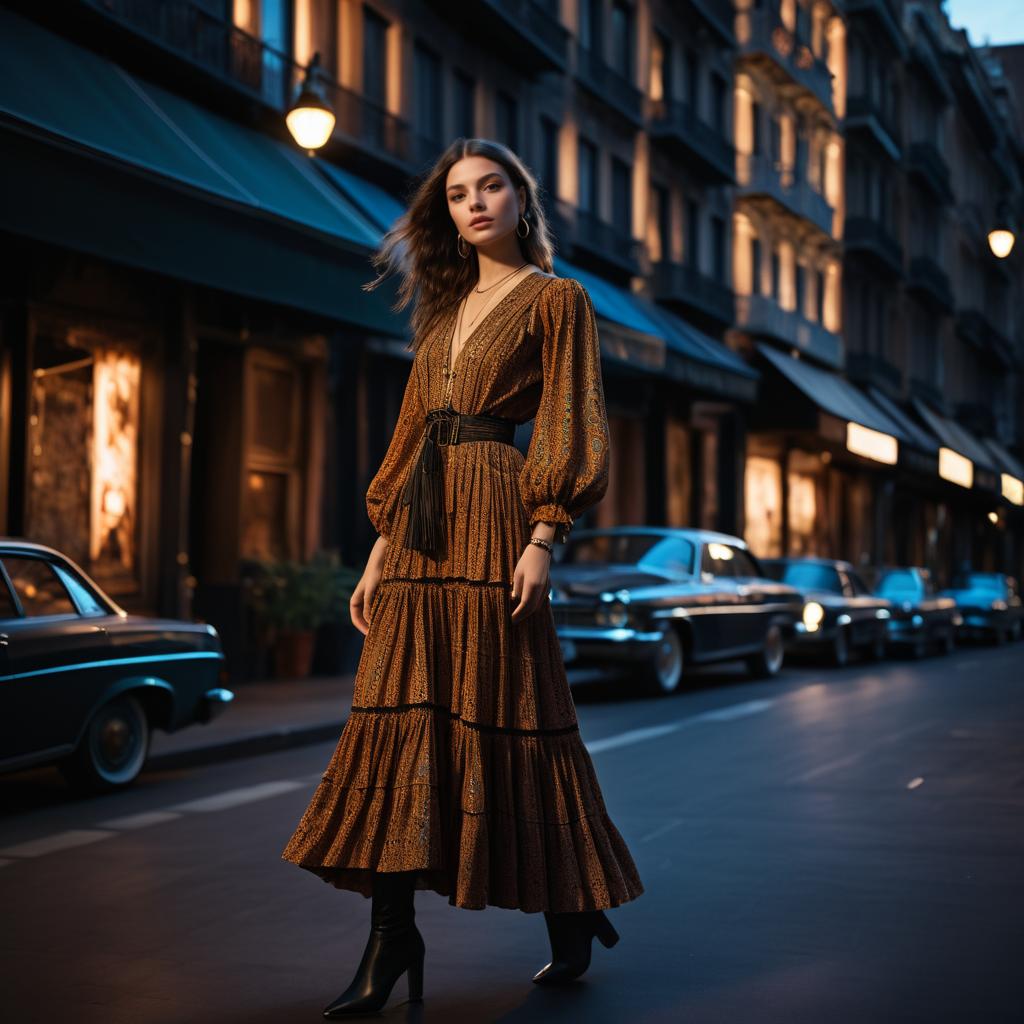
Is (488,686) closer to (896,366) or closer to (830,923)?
(830,923)

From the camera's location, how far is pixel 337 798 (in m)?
4.10

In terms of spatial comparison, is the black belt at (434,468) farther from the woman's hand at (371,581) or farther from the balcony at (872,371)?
the balcony at (872,371)

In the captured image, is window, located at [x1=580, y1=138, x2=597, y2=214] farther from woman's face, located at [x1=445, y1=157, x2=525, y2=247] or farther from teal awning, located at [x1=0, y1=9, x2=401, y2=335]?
woman's face, located at [x1=445, y1=157, x2=525, y2=247]

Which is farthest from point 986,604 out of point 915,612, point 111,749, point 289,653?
point 111,749

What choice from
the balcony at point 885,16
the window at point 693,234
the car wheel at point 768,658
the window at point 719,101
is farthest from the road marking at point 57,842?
the balcony at point 885,16

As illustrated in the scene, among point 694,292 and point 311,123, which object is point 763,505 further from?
point 311,123

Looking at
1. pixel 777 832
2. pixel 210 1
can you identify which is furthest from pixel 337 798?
pixel 210 1

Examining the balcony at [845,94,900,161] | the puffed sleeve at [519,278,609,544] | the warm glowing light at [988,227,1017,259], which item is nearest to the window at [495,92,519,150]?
the warm glowing light at [988,227,1017,259]

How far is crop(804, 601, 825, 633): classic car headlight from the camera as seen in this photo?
20.7m

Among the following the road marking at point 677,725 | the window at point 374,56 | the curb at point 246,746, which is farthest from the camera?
the window at point 374,56

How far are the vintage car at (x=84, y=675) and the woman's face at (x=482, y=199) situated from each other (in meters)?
4.33

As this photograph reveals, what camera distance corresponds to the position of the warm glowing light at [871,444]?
3459cm

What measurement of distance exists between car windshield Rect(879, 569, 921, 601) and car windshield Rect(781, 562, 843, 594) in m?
3.04

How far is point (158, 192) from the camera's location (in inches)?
493
